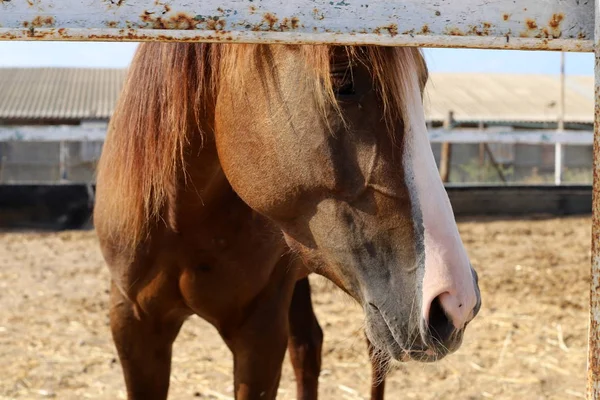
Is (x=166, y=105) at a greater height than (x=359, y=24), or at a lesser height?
lesser

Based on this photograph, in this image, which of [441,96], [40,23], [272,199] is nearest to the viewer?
[40,23]

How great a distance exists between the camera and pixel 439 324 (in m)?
Answer: 1.33

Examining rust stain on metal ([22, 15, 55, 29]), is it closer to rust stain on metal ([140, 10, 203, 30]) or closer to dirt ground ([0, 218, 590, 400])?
rust stain on metal ([140, 10, 203, 30])

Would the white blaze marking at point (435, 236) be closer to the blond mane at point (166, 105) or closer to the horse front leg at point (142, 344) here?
the blond mane at point (166, 105)

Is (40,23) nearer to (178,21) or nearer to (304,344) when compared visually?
(178,21)

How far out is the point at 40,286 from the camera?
5.01 metres

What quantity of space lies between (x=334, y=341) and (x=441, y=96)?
18.2 metres

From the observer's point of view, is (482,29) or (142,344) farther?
(142,344)

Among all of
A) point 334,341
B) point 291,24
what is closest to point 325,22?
point 291,24

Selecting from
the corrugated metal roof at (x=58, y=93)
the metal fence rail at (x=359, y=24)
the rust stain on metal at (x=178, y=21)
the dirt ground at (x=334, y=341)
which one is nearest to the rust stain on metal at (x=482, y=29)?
the metal fence rail at (x=359, y=24)

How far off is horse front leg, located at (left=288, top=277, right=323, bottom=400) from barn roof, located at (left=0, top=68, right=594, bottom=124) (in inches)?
574

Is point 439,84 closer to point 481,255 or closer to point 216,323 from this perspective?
point 481,255

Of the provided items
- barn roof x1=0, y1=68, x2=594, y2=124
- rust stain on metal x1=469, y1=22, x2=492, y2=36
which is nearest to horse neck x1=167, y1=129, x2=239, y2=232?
rust stain on metal x1=469, y1=22, x2=492, y2=36

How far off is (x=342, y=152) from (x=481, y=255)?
488 cm
